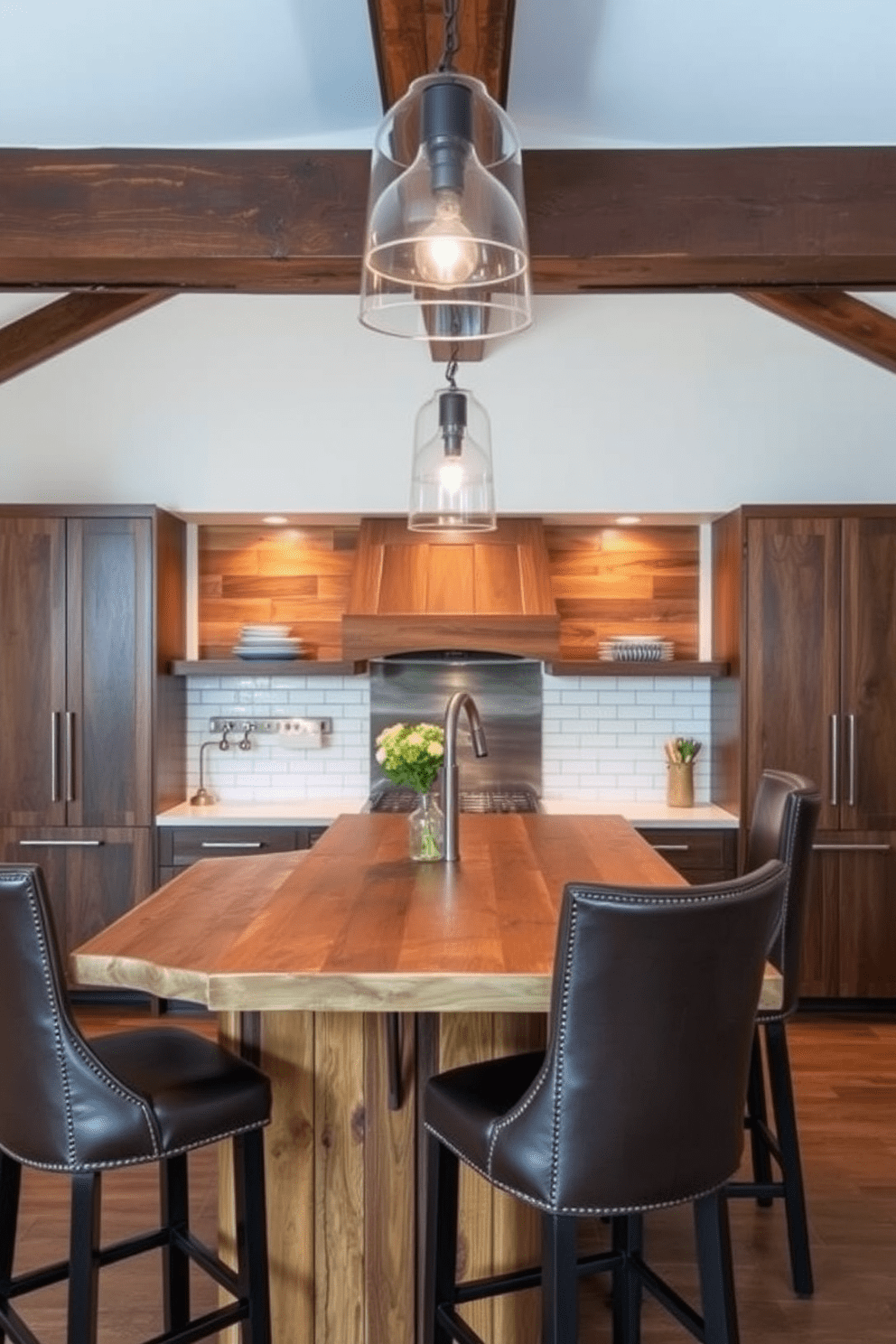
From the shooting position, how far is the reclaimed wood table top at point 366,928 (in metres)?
1.69

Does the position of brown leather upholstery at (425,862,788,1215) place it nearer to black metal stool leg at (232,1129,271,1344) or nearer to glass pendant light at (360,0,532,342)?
black metal stool leg at (232,1129,271,1344)

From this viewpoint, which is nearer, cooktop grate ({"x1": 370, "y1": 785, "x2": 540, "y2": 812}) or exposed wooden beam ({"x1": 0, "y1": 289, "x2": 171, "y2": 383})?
exposed wooden beam ({"x1": 0, "y1": 289, "x2": 171, "y2": 383})

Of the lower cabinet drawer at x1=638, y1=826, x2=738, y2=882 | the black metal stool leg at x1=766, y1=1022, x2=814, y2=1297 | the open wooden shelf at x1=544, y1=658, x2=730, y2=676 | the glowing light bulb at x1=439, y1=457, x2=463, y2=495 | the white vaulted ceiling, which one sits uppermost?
the white vaulted ceiling

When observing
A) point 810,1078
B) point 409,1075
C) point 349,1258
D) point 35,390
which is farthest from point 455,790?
point 35,390

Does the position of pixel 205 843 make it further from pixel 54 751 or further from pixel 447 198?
pixel 447 198

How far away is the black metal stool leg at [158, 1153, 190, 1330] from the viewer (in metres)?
2.27

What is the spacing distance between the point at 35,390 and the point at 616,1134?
456 cm

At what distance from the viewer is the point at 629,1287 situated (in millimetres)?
2207

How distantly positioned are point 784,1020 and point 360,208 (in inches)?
97.7

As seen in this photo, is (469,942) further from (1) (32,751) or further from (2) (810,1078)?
(1) (32,751)

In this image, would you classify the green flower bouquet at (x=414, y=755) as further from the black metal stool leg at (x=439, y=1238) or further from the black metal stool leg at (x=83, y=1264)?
the black metal stool leg at (x=83, y=1264)

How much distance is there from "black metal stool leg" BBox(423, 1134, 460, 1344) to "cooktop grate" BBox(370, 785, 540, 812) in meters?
2.77

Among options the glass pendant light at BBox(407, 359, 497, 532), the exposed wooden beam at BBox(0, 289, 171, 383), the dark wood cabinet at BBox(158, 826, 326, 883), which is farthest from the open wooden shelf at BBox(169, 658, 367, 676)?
the glass pendant light at BBox(407, 359, 497, 532)

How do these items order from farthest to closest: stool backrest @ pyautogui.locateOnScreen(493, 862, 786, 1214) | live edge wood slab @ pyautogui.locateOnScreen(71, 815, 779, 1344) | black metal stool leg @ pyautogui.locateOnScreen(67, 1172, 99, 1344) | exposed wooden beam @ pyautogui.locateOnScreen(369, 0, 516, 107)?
exposed wooden beam @ pyautogui.locateOnScreen(369, 0, 516, 107) → live edge wood slab @ pyautogui.locateOnScreen(71, 815, 779, 1344) → black metal stool leg @ pyautogui.locateOnScreen(67, 1172, 99, 1344) → stool backrest @ pyautogui.locateOnScreen(493, 862, 786, 1214)
